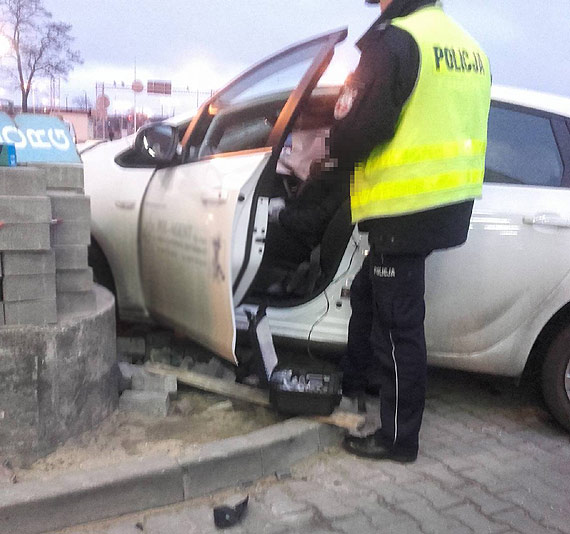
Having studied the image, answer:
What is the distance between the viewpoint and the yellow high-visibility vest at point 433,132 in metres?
2.45

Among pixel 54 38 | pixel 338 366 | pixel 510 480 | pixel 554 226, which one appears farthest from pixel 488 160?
pixel 54 38

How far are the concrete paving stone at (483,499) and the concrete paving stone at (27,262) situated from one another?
1.91m

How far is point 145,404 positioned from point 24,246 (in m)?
1.03

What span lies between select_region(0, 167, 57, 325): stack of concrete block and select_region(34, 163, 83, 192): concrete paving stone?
297mm

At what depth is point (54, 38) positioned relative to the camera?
18.5 ft

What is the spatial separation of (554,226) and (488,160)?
0.49 meters

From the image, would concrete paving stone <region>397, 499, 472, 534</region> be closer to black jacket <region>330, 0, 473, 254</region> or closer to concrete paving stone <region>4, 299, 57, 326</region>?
black jacket <region>330, 0, 473, 254</region>

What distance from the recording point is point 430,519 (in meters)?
2.35

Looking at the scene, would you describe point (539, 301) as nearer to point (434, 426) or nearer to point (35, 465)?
point (434, 426)

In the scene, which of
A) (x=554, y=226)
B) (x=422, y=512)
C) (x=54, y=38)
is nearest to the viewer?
(x=422, y=512)

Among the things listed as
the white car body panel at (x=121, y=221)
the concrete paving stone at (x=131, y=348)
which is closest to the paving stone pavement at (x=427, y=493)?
the concrete paving stone at (x=131, y=348)

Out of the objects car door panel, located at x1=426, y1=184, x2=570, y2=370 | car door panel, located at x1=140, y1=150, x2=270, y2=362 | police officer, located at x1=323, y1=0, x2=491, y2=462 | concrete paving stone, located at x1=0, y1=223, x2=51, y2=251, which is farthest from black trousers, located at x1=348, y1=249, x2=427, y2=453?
concrete paving stone, located at x1=0, y1=223, x2=51, y2=251

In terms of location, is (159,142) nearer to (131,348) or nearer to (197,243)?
(197,243)

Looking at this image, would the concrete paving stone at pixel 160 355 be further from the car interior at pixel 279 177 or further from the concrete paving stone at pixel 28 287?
the concrete paving stone at pixel 28 287
